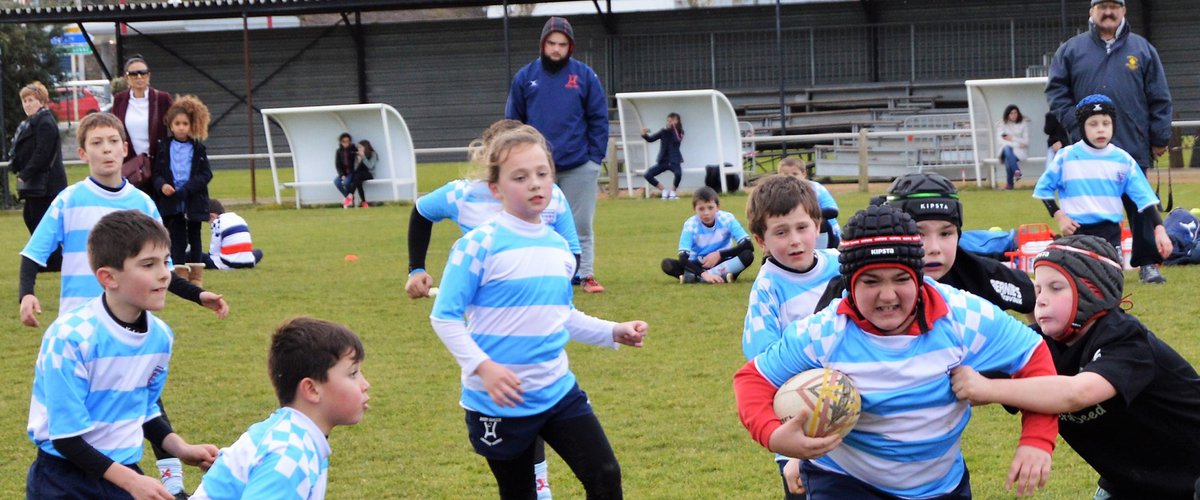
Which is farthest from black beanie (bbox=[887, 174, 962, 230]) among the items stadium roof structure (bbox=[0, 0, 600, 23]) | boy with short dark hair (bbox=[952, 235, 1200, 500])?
stadium roof structure (bbox=[0, 0, 600, 23])

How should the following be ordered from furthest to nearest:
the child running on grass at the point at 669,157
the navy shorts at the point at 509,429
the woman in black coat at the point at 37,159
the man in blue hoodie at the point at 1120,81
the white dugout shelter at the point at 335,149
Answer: the white dugout shelter at the point at 335,149
the child running on grass at the point at 669,157
the woman in black coat at the point at 37,159
the man in blue hoodie at the point at 1120,81
the navy shorts at the point at 509,429

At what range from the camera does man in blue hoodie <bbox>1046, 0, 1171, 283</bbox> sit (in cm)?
1014

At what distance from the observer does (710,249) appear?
471 inches

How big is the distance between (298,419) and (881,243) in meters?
1.44

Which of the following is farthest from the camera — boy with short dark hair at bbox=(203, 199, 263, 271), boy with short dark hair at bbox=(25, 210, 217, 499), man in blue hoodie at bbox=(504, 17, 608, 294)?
boy with short dark hair at bbox=(203, 199, 263, 271)

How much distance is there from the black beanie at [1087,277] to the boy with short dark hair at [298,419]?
1.94 metres

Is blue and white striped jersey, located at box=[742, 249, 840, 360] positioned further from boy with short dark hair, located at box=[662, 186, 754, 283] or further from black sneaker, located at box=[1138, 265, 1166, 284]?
boy with short dark hair, located at box=[662, 186, 754, 283]

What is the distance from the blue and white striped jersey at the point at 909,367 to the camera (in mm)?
3477

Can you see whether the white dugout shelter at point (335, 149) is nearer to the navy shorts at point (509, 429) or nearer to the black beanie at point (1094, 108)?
the black beanie at point (1094, 108)

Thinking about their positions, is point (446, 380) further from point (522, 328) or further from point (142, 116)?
point (142, 116)

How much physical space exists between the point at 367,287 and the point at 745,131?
1723 cm

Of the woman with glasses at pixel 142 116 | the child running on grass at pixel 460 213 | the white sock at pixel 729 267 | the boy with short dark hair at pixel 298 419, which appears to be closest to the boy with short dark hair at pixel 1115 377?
the boy with short dark hair at pixel 298 419

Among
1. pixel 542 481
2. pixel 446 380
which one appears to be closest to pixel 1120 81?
pixel 446 380

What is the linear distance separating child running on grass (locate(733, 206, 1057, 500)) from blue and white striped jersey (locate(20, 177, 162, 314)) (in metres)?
3.41
